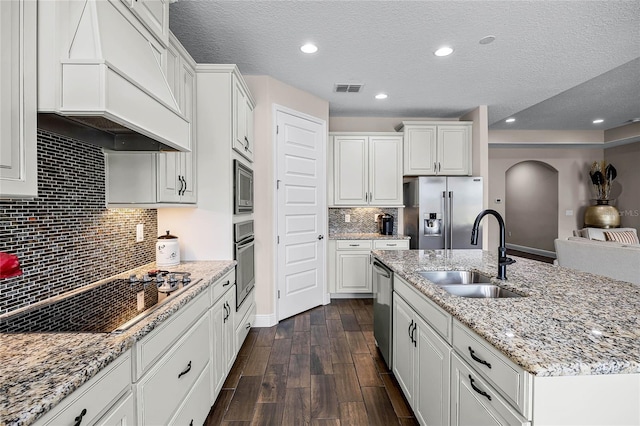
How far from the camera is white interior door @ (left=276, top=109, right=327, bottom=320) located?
3.55 meters

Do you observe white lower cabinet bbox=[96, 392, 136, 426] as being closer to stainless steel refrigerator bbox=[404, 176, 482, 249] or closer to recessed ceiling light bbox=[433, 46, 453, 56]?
recessed ceiling light bbox=[433, 46, 453, 56]

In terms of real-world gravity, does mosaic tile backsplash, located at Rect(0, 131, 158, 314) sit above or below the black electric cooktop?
above

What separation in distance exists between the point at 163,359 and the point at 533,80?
444 cm

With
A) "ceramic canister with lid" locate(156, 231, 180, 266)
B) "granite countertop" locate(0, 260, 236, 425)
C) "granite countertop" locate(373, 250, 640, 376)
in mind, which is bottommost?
"granite countertop" locate(0, 260, 236, 425)

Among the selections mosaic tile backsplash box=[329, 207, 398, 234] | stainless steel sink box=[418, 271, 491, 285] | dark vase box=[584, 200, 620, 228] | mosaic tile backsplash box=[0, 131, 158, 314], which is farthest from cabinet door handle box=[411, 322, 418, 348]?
dark vase box=[584, 200, 620, 228]

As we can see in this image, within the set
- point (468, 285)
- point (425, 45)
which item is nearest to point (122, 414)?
point (468, 285)

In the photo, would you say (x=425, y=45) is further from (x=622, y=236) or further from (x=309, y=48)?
(x=622, y=236)

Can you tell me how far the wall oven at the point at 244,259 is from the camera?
8.57 feet

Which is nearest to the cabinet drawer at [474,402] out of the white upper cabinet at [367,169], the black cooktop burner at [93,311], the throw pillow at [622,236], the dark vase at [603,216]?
the black cooktop burner at [93,311]

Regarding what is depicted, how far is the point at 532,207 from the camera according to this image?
8.56 metres

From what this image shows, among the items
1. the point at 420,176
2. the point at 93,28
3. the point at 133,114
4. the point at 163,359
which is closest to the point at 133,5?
the point at 93,28

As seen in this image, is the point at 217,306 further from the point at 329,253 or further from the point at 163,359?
the point at 329,253

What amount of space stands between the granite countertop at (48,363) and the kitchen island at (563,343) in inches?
47.2

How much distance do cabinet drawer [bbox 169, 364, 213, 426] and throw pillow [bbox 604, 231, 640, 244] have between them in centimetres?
645
